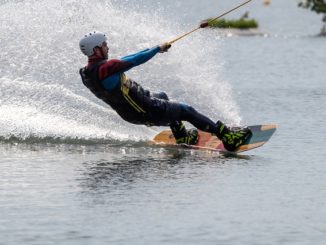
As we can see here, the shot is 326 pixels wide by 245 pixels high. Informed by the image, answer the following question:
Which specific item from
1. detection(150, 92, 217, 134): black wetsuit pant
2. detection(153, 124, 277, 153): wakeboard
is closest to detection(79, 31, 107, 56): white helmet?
detection(150, 92, 217, 134): black wetsuit pant

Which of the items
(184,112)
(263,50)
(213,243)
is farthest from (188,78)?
(263,50)

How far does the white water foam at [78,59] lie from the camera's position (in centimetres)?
1861

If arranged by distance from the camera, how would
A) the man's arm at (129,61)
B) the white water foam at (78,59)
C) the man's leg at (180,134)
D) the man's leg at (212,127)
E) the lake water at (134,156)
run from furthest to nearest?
the white water foam at (78,59) < the man's leg at (180,134) < the man's leg at (212,127) < the man's arm at (129,61) < the lake water at (134,156)

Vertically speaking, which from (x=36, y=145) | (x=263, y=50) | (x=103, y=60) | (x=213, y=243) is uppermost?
(x=263, y=50)

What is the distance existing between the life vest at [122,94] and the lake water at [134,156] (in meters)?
0.54

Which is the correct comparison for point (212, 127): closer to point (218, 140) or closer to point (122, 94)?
point (218, 140)

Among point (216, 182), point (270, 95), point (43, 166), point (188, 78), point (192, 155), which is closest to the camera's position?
point (216, 182)

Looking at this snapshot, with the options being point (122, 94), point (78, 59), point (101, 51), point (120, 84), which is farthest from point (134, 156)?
point (78, 59)

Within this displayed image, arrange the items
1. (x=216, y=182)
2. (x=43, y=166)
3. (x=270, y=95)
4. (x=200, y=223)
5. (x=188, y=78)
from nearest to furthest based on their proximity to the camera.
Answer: (x=200, y=223)
(x=216, y=182)
(x=43, y=166)
(x=188, y=78)
(x=270, y=95)

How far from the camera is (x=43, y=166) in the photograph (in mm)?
14227

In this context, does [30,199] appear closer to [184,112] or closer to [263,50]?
[184,112]

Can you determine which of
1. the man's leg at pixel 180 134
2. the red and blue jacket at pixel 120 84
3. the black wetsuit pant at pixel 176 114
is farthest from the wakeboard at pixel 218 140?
the red and blue jacket at pixel 120 84

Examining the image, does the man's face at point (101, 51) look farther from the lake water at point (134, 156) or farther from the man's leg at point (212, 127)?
the lake water at point (134, 156)

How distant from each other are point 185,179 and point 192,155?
2.19 metres
